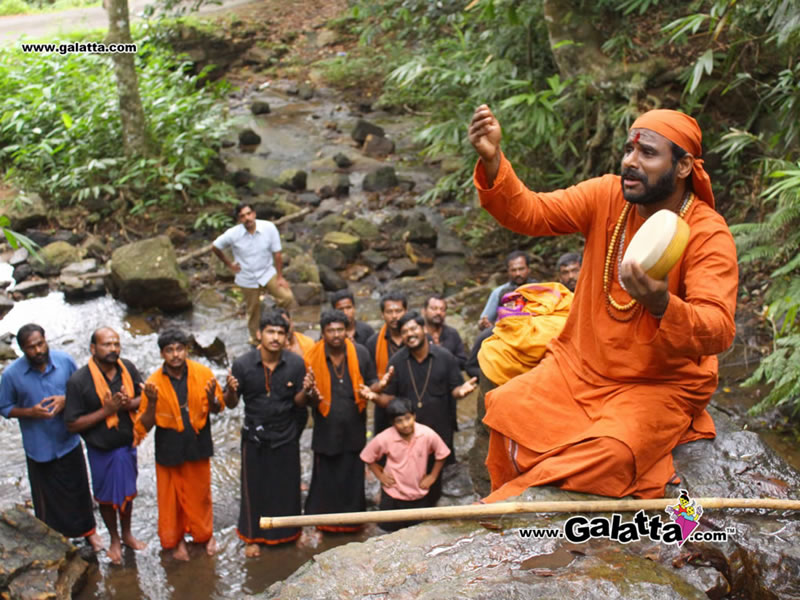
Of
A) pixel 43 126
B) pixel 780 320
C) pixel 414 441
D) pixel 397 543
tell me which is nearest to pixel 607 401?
pixel 397 543

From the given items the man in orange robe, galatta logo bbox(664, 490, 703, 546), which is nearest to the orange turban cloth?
the man in orange robe

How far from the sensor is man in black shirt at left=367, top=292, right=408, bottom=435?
7.07 metres

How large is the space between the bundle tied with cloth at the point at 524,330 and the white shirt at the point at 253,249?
17.5ft

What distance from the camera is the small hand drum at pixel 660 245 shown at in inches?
110

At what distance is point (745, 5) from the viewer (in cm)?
821

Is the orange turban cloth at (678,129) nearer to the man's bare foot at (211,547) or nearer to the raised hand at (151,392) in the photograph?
the raised hand at (151,392)

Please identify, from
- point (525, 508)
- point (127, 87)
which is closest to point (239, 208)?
point (127, 87)

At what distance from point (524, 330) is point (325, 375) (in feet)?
8.11

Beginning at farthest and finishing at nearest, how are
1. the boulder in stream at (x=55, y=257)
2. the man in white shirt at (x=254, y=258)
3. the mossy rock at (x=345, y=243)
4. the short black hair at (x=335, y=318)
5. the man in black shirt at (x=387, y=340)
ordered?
the mossy rock at (x=345, y=243) < the boulder in stream at (x=55, y=257) < the man in white shirt at (x=254, y=258) < the man in black shirt at (x=387, y=340) < the short black hair at (x=335, y=318)

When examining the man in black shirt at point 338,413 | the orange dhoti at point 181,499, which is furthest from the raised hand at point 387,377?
the orange dhoti at point 181,499

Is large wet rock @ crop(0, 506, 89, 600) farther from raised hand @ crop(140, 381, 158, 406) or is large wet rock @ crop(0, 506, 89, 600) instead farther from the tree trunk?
the tree trunk

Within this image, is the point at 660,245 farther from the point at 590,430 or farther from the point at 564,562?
the point at 564,562

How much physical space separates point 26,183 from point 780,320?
1213cm

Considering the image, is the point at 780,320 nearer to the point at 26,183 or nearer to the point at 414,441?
the point at 414,441
